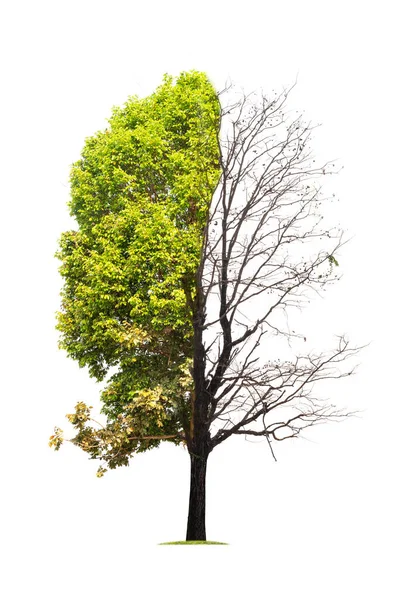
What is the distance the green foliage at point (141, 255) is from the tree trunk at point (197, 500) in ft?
2.81

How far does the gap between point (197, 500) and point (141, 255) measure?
524 cm

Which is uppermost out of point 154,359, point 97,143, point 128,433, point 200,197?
point 97,143

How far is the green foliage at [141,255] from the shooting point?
1819 centimetres

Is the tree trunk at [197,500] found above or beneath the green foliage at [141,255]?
beneath

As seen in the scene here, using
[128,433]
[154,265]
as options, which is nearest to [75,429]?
[128,433]

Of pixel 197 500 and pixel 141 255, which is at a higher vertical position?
pixel 141 255

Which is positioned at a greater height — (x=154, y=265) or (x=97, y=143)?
(x=97, y=143)

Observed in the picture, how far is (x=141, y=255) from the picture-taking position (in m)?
18.2

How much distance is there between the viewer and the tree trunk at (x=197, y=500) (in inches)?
718

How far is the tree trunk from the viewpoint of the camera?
1823 centimetres

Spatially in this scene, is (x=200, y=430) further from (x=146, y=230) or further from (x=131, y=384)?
(x=146, y=230)

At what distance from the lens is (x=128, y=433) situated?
18.0 metres

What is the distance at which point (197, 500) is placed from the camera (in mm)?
18328

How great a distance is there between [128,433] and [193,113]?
22.9 feet
